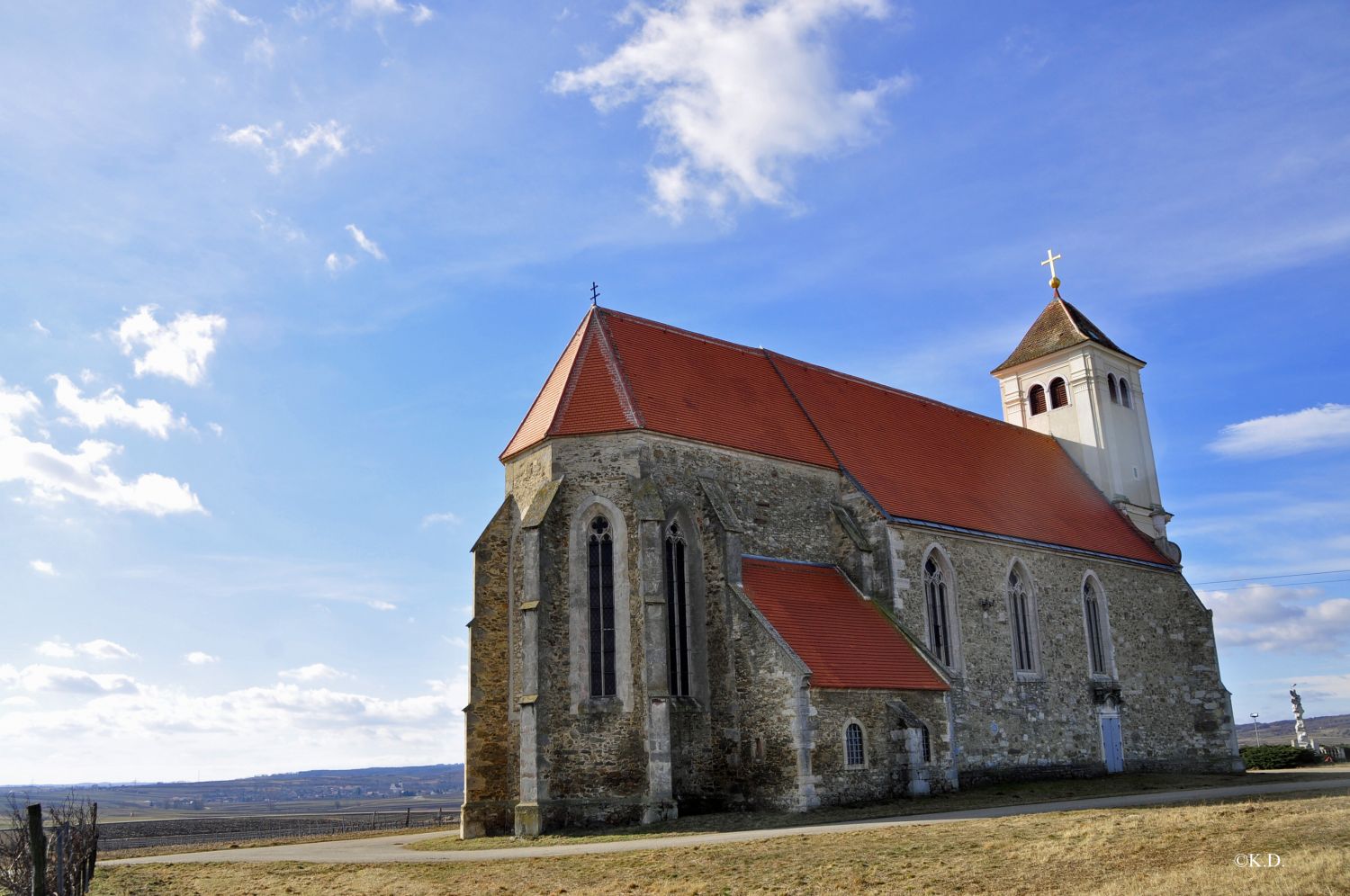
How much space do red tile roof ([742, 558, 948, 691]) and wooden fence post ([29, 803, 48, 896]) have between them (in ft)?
45.3

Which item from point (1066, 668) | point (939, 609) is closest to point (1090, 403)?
point (1066, 668)

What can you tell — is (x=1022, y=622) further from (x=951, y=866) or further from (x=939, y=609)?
(x=951, y=866)

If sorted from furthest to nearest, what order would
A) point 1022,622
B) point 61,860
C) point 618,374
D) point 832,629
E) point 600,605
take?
1. point 1022,622
2. point 618,374
3. point 832,629
4. point 600,605
5. point 61,860

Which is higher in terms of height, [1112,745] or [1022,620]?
[1022,620]

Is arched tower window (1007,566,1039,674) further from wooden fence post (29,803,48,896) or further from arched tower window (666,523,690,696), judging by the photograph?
wooden fence post (29,803,48,896)

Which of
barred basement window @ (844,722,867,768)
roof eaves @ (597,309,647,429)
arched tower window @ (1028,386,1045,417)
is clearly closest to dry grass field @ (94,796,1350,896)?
barred basement window @ (844,722,867,768)

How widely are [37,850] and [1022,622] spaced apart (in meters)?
24.7

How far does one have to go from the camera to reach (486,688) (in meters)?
23.5

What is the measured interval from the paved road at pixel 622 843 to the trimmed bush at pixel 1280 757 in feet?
54.4

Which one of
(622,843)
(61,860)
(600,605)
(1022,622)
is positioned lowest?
(622,843)

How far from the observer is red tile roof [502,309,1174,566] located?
968 inches

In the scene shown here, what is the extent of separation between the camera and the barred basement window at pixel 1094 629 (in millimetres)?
31531

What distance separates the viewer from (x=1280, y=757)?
3766 centimetres

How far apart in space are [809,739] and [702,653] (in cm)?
306
